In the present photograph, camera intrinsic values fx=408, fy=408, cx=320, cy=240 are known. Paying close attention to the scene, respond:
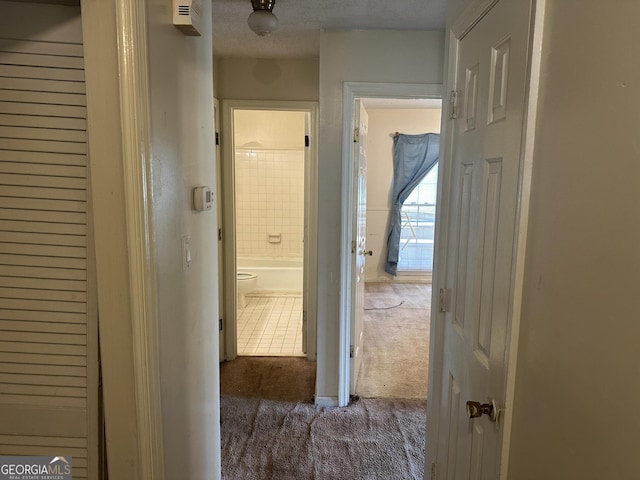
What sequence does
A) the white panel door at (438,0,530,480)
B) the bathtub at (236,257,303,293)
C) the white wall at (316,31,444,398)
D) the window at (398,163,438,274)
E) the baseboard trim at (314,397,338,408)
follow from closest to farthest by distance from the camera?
the white panel door at (438,0,530,480) → the white wall at (316,31,444,398) → the baseboard trim at (314,397,338,408) → the bathtub at (236,257,303,293) → the window at (398,163,438,274)

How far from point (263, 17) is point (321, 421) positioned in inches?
90.7

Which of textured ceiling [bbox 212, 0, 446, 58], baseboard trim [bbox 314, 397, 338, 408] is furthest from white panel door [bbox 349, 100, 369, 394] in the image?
textured ceiling [bbox 212, 0, 446, 58]

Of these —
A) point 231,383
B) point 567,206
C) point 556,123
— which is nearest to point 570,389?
point 567,206

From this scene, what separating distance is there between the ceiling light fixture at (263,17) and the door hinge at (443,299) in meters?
1.50

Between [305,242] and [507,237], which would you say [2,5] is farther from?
[305,242]

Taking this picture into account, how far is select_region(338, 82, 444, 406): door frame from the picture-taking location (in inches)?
96.9

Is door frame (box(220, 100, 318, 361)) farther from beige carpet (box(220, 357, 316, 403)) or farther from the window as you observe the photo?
the window

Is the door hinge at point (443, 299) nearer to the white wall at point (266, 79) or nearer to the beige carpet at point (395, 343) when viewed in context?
the beige carpet at point (395, 343)

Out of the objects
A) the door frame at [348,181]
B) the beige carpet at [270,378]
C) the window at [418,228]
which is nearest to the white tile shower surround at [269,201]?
the window at [418,228]

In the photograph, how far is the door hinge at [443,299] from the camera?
1536mm

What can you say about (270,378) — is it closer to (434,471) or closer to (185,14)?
(434,471)

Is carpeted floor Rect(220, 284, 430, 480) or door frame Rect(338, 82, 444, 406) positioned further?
door frame Rect(338, 82, 444, 406)

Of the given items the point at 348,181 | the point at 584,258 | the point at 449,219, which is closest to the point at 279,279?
the point at 348,181

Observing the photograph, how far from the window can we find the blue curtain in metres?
0.12
